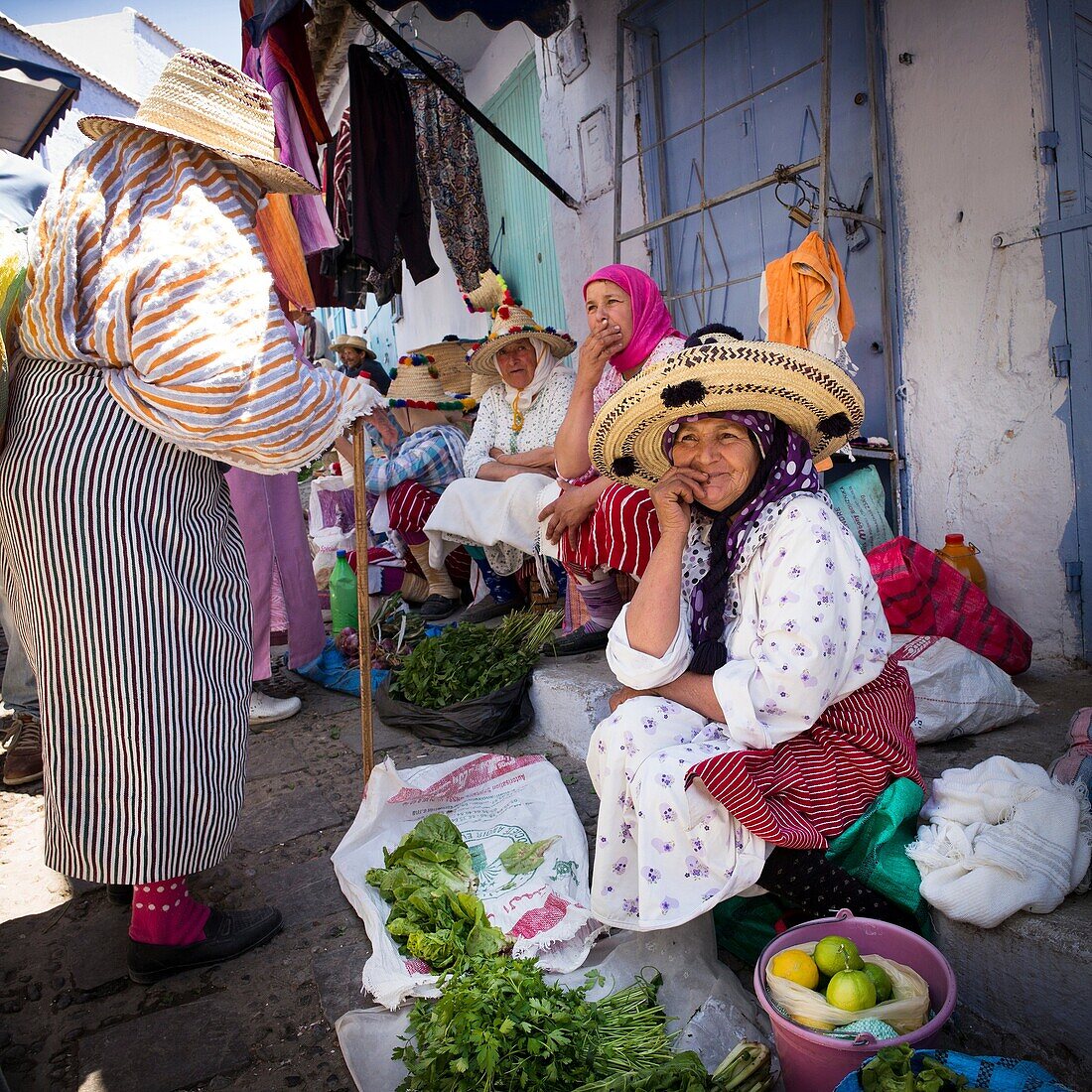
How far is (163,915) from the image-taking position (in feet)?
7.39

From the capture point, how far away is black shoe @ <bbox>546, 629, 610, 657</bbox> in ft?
12.2

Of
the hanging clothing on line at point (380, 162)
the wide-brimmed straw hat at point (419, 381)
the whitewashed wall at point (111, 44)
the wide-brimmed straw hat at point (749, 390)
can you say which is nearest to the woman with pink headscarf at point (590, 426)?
the wide-brimmed straw hat at point (749, 390)

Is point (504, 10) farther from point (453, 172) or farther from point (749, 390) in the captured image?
point (749, 390)

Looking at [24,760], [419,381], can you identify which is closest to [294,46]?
[419,381]

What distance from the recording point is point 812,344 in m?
3.53

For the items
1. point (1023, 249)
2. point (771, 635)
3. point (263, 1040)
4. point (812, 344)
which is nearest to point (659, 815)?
point (771, 635)

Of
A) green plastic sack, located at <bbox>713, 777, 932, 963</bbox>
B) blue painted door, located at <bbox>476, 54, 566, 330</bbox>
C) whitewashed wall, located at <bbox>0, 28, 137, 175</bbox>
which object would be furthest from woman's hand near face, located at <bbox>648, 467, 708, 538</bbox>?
whitewashed wall, located at <bbox>0, 28, 137, 175</bbox>

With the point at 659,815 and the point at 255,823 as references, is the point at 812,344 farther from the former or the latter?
the point at 255,823

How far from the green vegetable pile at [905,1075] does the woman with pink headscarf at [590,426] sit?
6.16ft

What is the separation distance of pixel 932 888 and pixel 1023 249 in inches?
99.3

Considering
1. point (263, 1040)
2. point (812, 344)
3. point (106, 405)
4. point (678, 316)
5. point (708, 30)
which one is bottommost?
point (263, 1040)

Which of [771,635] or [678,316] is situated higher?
[678,316]

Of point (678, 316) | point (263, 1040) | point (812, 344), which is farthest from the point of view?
point (678, 316)

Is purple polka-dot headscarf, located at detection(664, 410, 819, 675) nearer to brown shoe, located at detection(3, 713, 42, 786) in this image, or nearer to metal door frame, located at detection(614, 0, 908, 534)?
metal door frame, located at detection(614, 0, 908, 534)
